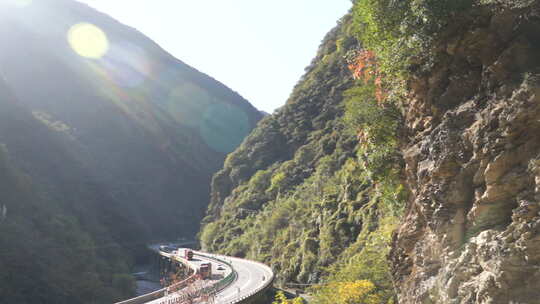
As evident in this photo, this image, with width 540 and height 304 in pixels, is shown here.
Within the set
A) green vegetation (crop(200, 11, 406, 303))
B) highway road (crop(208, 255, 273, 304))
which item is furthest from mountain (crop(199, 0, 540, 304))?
highway road (crop(208, 255, 273, 304))

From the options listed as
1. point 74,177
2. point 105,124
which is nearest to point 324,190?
point 74,177

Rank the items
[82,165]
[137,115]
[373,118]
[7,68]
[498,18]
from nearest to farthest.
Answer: [498,18], [373,118], [82,165], [7,68], [137,115]

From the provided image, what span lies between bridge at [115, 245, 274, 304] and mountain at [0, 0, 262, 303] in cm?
1810

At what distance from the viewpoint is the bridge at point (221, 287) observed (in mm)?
31875

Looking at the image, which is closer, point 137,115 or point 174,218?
point 174,218

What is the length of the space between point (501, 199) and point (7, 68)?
18683cm

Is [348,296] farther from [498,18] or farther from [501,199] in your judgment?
[498,18]

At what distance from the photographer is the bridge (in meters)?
31.9

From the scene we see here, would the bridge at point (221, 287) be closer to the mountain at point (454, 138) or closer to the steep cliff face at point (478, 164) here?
the mountain at point (454, 138)

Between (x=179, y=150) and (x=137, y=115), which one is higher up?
(x=137, y=115)

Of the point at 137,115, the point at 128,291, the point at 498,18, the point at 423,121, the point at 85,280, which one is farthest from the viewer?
the point at 137,115

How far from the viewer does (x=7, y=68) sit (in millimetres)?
157375

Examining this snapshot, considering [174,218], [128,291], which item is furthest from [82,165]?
[128,291]

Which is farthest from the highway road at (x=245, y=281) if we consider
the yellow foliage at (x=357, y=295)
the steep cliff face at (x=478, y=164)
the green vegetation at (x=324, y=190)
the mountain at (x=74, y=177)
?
the steep cliff face at (x=478, y=164)
